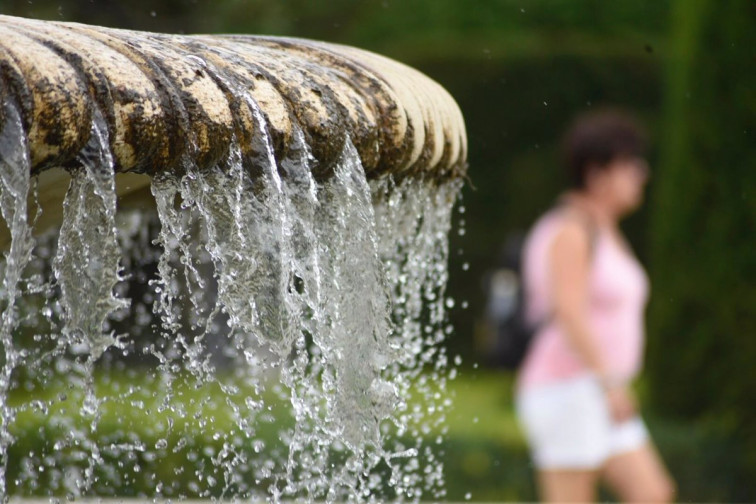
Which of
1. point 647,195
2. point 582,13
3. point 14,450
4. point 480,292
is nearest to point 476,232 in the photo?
point 480,292

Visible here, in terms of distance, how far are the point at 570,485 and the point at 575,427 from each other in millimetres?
210

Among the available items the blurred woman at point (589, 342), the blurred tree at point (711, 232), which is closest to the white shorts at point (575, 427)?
the blurred woman at point (589, 342)

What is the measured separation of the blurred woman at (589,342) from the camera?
325 cm

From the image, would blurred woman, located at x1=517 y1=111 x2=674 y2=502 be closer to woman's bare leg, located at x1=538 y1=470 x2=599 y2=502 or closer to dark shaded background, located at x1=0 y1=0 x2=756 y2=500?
woman's bare leg, located at x1=538 y1=470 x2=599 y2=502

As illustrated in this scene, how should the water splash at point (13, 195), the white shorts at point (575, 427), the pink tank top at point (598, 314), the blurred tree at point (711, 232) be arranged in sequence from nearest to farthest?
the water splash at point (13, 195)
the white shorts at point (575, 427)
the pink tank top at point (598, 314)
the blurred tree at point (711, 232)

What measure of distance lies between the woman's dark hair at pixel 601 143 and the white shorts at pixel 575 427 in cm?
65

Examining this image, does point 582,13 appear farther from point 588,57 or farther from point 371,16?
point 371,16

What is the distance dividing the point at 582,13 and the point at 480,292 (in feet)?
5.88

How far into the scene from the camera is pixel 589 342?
10.6 feet

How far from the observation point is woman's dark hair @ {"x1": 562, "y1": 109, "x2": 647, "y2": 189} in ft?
11.4

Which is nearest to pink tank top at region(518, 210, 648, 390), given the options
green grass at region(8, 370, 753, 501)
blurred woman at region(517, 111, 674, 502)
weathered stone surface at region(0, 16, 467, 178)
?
blurred woman at region(517, 111, 674, 502)

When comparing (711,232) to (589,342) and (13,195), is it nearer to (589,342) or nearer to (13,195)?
(589,342)

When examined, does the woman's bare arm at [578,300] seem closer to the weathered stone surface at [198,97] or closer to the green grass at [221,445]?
the green grass at [221,445]

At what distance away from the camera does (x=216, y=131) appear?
1349 millimetres
